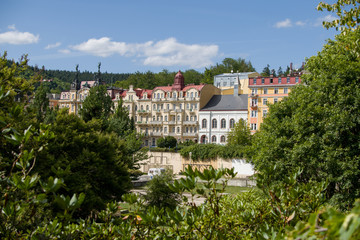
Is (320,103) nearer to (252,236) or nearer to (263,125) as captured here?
(263,125)

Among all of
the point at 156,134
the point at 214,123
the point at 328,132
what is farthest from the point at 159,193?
the point at 156,134

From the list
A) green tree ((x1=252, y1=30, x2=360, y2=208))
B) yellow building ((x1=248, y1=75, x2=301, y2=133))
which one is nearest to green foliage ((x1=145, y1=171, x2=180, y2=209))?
green tree ((x1=252, y1=30, x2=360, y2=208))

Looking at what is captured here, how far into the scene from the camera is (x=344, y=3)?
423 inches

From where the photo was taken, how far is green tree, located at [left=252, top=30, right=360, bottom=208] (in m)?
18.5

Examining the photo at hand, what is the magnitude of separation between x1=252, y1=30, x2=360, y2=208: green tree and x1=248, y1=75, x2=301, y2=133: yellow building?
44.7 meters

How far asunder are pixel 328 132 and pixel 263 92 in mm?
48669

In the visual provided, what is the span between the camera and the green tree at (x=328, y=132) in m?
18.5

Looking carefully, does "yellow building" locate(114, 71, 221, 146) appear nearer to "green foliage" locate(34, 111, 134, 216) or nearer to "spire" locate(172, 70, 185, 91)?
"spire" locate(172, 70, 185, 91)

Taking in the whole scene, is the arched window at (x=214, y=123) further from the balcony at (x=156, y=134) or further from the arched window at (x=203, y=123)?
the balcony at (x=156, y=134)

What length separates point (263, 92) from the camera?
66.9 metres

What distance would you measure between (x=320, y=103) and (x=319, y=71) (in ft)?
6.48

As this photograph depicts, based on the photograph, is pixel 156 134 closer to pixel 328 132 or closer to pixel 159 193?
pixel 159 193

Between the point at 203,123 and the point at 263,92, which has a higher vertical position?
the point at 263,92

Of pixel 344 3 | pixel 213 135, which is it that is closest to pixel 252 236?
pixel 344 3
